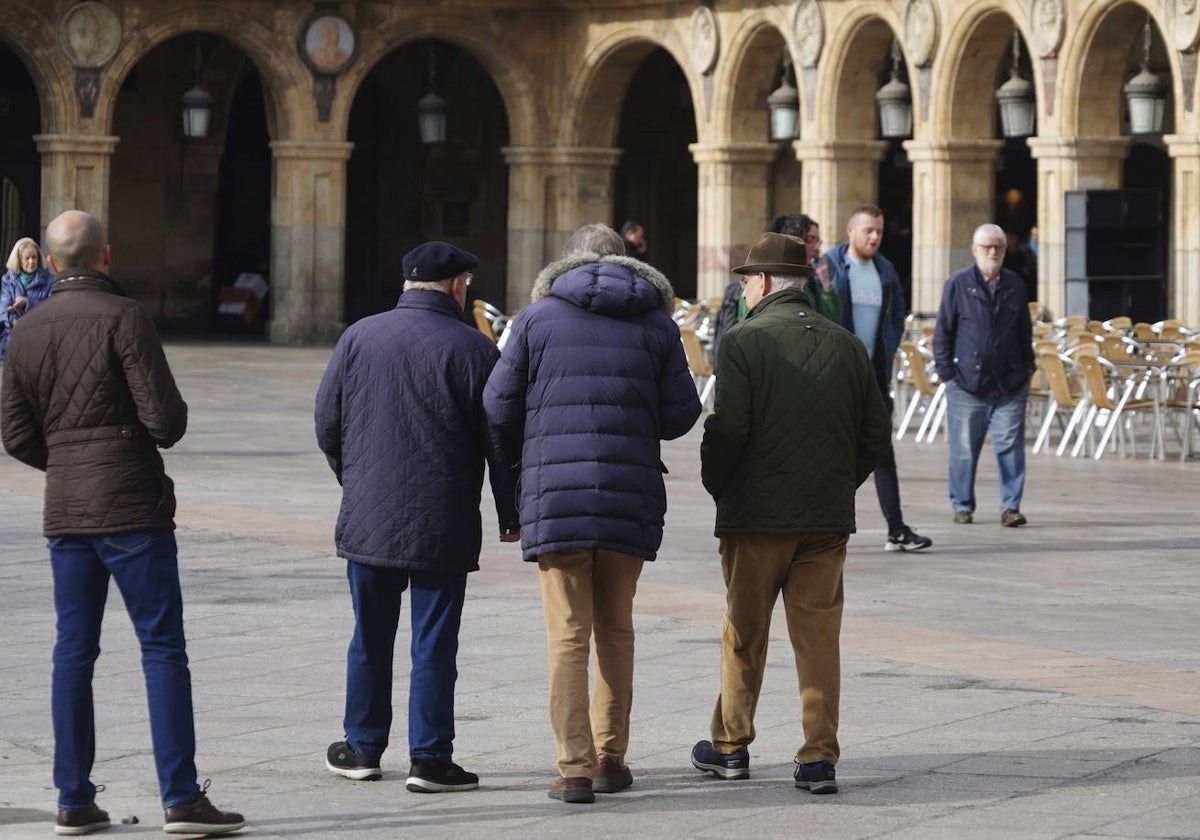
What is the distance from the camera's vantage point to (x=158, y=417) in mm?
6316

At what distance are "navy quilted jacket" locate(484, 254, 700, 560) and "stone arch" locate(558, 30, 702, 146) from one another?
26436 mm

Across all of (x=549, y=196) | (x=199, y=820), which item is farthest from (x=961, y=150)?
(x=199, y=820)

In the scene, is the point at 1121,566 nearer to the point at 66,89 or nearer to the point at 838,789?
the point at 838,789

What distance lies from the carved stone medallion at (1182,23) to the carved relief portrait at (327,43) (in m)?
12.2

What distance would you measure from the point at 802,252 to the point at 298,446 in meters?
11.1

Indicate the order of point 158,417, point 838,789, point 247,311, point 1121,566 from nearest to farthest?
1. point 158,417
2. point 838,789
3. point 1121,566
4. point 247,311

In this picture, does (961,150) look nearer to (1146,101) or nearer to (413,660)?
(1146,101)

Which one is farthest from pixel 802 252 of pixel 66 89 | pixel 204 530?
pixel 66 89

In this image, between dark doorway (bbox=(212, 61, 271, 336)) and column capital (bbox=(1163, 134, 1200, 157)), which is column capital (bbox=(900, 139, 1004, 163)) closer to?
column capital (bbox=(1163, 134, 1200, 157))

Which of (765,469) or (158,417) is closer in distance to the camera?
(158,417)

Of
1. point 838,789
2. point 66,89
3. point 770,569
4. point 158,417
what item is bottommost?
point 838,789

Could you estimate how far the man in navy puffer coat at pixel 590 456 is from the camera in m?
6.80

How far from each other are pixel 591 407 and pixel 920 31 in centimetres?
2145

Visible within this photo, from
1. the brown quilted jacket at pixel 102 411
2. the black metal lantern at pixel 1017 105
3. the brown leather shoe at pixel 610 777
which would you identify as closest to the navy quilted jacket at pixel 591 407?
the brown leather shoe at pixel 610 777
